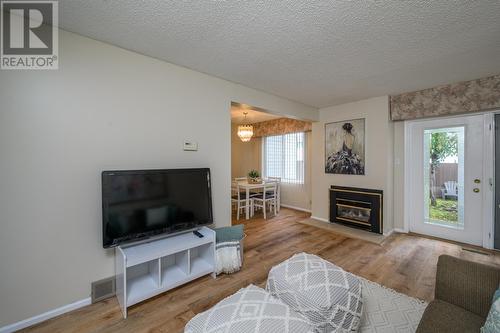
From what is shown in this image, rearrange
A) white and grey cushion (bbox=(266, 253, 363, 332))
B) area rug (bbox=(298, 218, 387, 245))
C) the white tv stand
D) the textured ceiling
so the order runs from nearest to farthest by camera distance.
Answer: white and grey cushion (bbox=(266, 253, 363, 332))
the textured ceiling
the white tv stand
area rug (bbox=(298, 218, 387, 245))

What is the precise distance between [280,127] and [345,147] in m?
2.00

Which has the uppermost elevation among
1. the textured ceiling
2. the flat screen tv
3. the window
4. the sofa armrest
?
the textured ceiling

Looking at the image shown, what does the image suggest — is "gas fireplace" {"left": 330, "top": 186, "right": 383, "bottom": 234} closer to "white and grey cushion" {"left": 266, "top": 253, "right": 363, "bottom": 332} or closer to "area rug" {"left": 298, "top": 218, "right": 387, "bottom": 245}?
"area rug" {"left": 298, "top": 218, "right": 387, "bottom": 245}

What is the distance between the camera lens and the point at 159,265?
1904mm

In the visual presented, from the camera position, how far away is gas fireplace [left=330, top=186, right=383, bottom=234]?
3.51 meters

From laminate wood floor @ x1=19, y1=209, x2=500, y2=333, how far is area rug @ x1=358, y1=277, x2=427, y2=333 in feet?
A: 0.59

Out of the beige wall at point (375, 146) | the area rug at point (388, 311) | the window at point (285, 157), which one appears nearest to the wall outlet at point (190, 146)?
the area rug at point (388, 311)

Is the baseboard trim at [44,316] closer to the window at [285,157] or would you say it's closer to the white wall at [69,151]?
the white wall at [69,151]

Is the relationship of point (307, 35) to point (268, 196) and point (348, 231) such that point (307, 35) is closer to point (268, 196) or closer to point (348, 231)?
point (348, 231)

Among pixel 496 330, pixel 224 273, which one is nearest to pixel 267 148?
pixel 224 273

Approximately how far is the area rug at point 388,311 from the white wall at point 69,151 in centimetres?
235

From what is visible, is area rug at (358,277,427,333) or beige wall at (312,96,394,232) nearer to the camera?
area rug at (358,277,427,333)

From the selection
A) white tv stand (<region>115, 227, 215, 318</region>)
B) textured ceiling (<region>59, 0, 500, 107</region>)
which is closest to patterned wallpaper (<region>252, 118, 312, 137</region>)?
textured ceiling (<region>59, 0, 500, 107</region>)

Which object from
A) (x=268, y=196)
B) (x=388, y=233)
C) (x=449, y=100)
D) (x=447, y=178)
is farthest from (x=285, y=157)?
(x=449, y=100)
